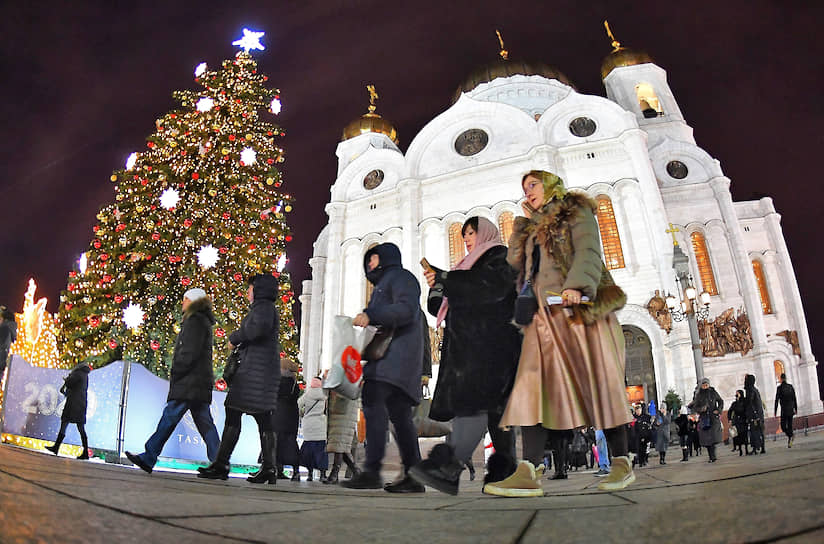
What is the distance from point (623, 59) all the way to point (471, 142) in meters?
12.6

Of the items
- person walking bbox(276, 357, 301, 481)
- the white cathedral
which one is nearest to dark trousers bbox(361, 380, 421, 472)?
person walking bbox(276, 357, 301, 481)

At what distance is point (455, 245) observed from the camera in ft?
75.7

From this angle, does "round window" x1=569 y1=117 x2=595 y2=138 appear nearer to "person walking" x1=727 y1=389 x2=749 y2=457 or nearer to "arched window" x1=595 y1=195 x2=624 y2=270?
"arched window" x1=595 y1=195 x2=624 y2=270

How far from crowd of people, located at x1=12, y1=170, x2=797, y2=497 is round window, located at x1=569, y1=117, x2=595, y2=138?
22.1 meters

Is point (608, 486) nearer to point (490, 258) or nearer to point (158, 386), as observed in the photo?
point (490, 258)

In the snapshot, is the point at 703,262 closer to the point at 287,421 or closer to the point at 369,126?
the point at 369,126

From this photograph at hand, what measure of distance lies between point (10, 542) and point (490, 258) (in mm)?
2847

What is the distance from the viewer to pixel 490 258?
11.3 ft

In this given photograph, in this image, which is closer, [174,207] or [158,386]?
[158,386]

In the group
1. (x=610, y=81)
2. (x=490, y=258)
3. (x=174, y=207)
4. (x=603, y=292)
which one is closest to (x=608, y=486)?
(x=603, y=292)

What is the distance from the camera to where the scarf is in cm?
346

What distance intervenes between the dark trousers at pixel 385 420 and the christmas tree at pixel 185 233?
6.29 metres

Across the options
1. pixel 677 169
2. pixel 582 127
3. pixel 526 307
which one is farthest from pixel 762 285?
pixel 526 307

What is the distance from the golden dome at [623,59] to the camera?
2997 centimetres
